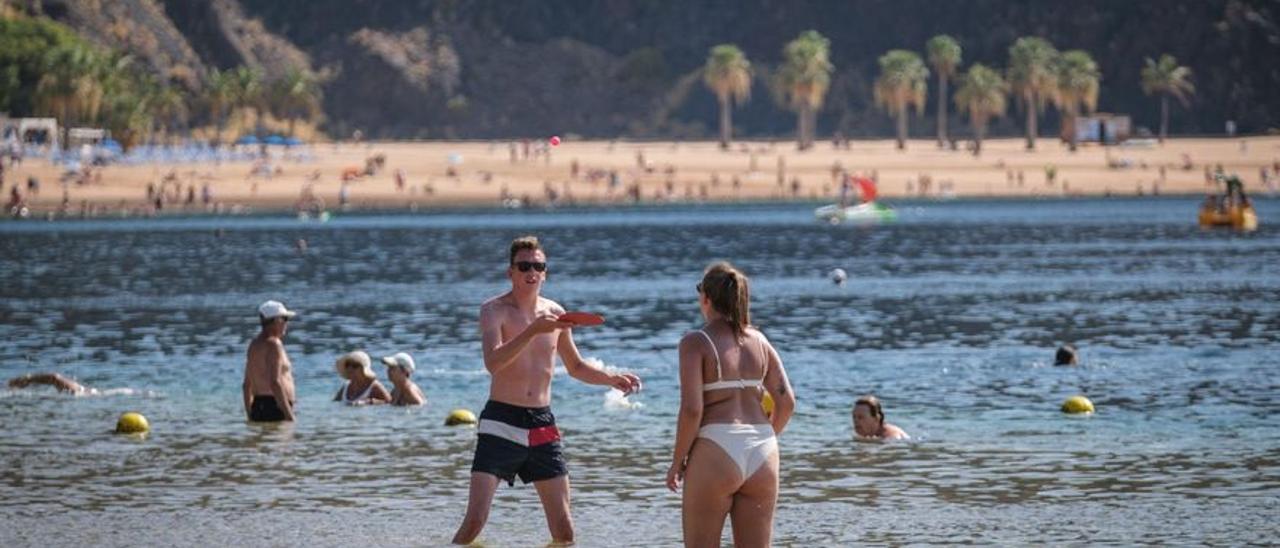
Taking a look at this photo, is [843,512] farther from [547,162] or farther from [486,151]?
[486,151]

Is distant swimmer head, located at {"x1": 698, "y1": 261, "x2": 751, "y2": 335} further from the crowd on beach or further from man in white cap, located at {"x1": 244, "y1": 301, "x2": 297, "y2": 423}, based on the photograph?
the crowd on beach

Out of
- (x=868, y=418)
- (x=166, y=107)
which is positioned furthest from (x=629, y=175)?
(x=868, y=418)

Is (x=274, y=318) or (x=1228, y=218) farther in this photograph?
(x=1228, y=218)

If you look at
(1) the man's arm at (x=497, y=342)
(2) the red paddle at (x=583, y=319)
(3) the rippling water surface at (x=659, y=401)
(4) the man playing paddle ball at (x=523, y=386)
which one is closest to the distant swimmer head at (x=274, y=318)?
(3) the rippling water surface at (x=659, y=401)

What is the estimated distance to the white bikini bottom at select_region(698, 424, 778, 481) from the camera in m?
12.8

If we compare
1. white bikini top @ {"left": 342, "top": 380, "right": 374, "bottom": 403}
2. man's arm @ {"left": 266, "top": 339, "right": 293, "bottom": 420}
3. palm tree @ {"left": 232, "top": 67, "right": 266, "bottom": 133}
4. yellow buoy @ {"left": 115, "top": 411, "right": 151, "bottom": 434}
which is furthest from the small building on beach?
man's arm @ {"left": 266, "top": 339, "right": 293, "bottom": 420}

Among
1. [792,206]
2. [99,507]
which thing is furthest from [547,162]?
[99,507]

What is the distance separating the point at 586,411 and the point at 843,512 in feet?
31.3

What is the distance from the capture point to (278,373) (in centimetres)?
2438

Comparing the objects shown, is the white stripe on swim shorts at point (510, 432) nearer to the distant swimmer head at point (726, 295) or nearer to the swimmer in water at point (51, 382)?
the distant swimmer head at point (726, 295)

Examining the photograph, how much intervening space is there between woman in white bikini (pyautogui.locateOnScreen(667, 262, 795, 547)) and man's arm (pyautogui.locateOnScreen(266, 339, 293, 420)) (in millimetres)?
10939

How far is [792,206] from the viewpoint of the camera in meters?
143

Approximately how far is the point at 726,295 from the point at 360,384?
16.8 meters

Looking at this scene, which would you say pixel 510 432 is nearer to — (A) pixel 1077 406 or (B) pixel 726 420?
(B) pixel 726 420
